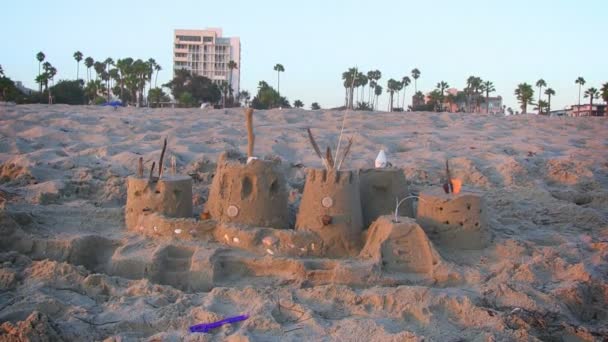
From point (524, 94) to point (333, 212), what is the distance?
113ft

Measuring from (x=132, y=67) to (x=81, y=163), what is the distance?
87.8ft

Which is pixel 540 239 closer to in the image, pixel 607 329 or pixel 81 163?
pixel 607 329

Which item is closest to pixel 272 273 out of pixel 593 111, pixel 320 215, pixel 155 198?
pixel 320 215

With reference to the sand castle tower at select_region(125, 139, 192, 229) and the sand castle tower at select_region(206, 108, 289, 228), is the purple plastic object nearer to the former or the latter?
the sand castle tower at select_region(206, 108, 289, 228)

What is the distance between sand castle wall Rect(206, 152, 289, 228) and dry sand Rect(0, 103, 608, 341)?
217mm

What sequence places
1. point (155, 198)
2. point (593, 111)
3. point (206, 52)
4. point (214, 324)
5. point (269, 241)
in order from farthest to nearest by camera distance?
point (206, 52) < point (593, 111) < point (155, 198) < point (269, 241) < point (214, 324)

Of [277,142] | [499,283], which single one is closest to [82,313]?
[499,283]

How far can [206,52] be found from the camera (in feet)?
221

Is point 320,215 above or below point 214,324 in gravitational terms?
above

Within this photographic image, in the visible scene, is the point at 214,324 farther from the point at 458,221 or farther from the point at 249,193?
the point at 458,221

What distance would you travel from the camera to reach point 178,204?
17.1ft

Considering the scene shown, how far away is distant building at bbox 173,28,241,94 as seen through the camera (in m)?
66.7

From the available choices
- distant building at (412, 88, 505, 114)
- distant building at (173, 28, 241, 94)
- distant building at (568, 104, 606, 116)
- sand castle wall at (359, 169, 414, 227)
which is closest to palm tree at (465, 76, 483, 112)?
distant building at (412, 88, 505, 114)

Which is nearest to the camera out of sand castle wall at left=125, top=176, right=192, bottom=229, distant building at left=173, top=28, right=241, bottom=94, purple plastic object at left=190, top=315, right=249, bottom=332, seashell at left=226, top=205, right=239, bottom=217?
purple plastic object at left=190, top=315, right=249, bottom=332
